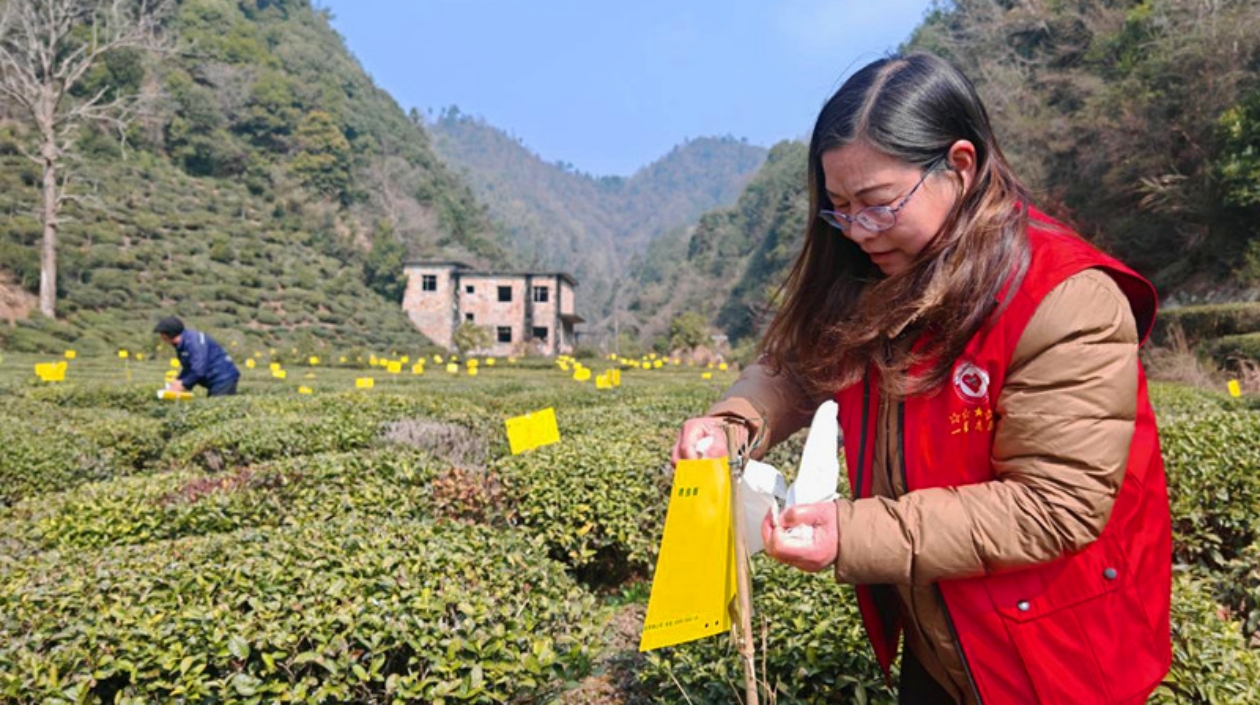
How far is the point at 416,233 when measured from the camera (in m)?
56.9

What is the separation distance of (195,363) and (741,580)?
30.5 ft

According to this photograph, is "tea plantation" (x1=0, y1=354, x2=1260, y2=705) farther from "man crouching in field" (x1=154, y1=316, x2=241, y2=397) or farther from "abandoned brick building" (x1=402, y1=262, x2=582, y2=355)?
"abandoned brick building" (x1=402, y1=262, x2=582, y2=355)

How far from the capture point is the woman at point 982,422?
1078mm

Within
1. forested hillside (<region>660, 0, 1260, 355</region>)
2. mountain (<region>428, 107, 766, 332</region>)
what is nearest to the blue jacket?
forested hillside (<region>660, 0, 1260, 355</region>)

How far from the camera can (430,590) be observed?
238 centimetres

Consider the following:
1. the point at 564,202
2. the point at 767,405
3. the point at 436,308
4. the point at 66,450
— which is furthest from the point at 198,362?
the point at 564,202

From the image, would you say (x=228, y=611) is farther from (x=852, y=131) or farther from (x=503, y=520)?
(x=852, y=131)

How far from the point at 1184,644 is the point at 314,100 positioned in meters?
65.1

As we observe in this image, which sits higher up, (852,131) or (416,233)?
(416,233)

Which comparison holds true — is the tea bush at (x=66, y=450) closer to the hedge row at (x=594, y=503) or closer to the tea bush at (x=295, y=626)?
the tea bush at (x=295, y=626)

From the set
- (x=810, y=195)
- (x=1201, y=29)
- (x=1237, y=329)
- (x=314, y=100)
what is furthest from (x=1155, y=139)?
(x=314, y=100)

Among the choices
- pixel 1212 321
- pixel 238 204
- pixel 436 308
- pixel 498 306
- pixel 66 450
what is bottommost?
pixel 66 450

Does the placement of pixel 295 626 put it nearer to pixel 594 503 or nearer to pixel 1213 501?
pixel 594 503

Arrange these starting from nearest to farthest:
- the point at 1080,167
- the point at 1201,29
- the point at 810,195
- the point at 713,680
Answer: the point at 810,195, the point at 713,680, the point at 1201,29, the point at 1080,167
